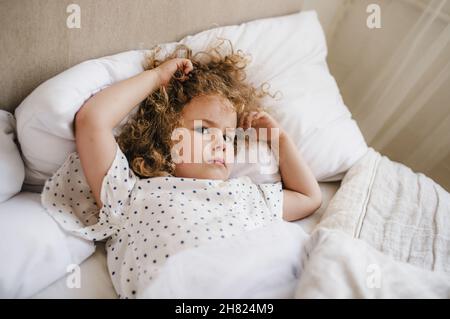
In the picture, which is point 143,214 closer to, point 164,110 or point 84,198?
point 84,198

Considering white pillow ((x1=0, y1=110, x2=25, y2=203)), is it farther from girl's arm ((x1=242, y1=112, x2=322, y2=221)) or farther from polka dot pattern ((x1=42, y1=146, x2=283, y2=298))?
girl's arm ((x1=242, y1=112, x2=322, y2=221))

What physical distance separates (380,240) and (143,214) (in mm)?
548

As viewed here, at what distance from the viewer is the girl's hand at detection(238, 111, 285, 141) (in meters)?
0.95

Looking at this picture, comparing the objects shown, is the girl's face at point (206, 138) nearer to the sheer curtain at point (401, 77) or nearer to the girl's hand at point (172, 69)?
the girl's hand at point (172, 69)

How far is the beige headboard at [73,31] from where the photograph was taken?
27.1 inches

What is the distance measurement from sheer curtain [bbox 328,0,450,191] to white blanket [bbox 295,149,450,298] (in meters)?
0.44

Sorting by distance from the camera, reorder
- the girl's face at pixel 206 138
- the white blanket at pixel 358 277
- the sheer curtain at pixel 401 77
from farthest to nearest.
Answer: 1. the sheer curtain at pixel 401 77
2. the girl's face at pixel 206 138
3. the white blanket at pixel 358 277

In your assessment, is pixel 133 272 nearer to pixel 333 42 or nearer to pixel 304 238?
pixel 304 238

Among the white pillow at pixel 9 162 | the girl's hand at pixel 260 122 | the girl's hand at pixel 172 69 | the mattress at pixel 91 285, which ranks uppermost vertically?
the girl's hand at pixel 172 69

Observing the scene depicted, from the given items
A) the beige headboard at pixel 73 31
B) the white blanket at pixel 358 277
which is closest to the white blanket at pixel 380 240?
the white blanket at pixel 358 277

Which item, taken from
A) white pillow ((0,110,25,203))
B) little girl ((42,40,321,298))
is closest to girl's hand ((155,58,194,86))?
little girl ((42,40,321,298))

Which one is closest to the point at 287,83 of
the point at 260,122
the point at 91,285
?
the point at 260,122
